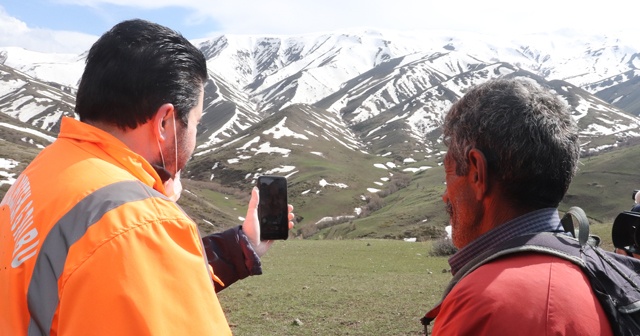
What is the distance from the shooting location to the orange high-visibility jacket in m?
1.75

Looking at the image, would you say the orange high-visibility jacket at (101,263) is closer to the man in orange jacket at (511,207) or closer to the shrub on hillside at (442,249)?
the man in orange jacket at (511,207)

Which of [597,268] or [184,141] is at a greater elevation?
[184,141]

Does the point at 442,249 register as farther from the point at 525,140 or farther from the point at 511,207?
the point at 525,140

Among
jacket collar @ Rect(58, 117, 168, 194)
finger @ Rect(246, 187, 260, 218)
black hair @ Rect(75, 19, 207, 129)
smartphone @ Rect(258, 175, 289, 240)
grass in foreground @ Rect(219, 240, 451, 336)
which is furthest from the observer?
grass in foreground @ Rect(219, 240, 451, 336)

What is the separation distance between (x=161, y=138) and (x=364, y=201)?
9439 cm

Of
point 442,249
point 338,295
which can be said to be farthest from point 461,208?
point 442,249

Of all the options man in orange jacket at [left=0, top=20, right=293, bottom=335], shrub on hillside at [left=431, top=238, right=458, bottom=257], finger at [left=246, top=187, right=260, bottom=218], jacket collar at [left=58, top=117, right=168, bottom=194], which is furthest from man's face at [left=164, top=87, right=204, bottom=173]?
shrub on hillside at [left=431, top=238, right=458, bottom=257]

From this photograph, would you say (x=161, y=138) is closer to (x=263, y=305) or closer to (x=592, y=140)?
(x=263, y=305)

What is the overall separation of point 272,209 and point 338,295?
973 cm

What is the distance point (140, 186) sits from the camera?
207 cm

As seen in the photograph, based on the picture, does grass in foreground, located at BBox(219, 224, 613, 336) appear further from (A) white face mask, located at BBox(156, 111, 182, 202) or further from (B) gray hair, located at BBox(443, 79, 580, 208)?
(B) gray hair, located at BBox(443, 79, 580, 208)

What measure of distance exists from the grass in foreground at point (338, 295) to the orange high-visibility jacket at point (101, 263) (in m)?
8.51

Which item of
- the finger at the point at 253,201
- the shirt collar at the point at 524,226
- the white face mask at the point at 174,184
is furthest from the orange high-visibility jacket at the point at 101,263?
the finger at the point at 253,201

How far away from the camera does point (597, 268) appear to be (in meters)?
2.22
